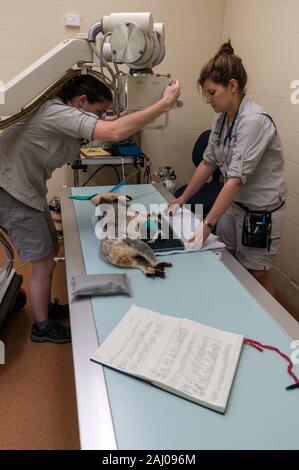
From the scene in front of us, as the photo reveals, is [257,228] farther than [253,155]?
Yes

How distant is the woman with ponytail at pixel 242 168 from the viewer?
1543mm

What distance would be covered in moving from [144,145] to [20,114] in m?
2.21

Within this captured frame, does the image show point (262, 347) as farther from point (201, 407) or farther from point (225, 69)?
point (225, 69)

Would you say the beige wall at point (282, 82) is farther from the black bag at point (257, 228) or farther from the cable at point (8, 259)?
the cable at point (8, 259)

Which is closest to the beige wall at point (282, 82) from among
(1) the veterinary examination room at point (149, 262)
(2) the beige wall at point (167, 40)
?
(1) the veterinary examination room at point (149, 262)

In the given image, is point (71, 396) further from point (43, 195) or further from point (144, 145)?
point (144, 145)

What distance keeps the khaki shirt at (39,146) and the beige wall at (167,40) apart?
177 centimetres

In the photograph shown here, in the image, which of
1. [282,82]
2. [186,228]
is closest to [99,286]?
[186,228]

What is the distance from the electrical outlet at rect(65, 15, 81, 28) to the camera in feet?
9.91

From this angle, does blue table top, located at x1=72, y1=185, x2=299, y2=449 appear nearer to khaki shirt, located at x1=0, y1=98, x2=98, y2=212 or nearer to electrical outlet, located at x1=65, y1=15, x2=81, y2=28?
khaki shirt, located at x1=0, y1=98, x2=98, y2=212

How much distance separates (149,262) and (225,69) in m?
0.86

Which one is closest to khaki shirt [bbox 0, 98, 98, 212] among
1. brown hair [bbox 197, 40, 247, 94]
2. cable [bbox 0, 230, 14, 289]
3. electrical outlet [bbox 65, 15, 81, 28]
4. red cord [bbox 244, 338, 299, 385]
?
cable [bbox 0, 230, 14, 289]

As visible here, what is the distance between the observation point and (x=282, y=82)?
237 cm

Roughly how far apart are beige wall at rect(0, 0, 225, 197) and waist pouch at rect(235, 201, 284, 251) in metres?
1.73
